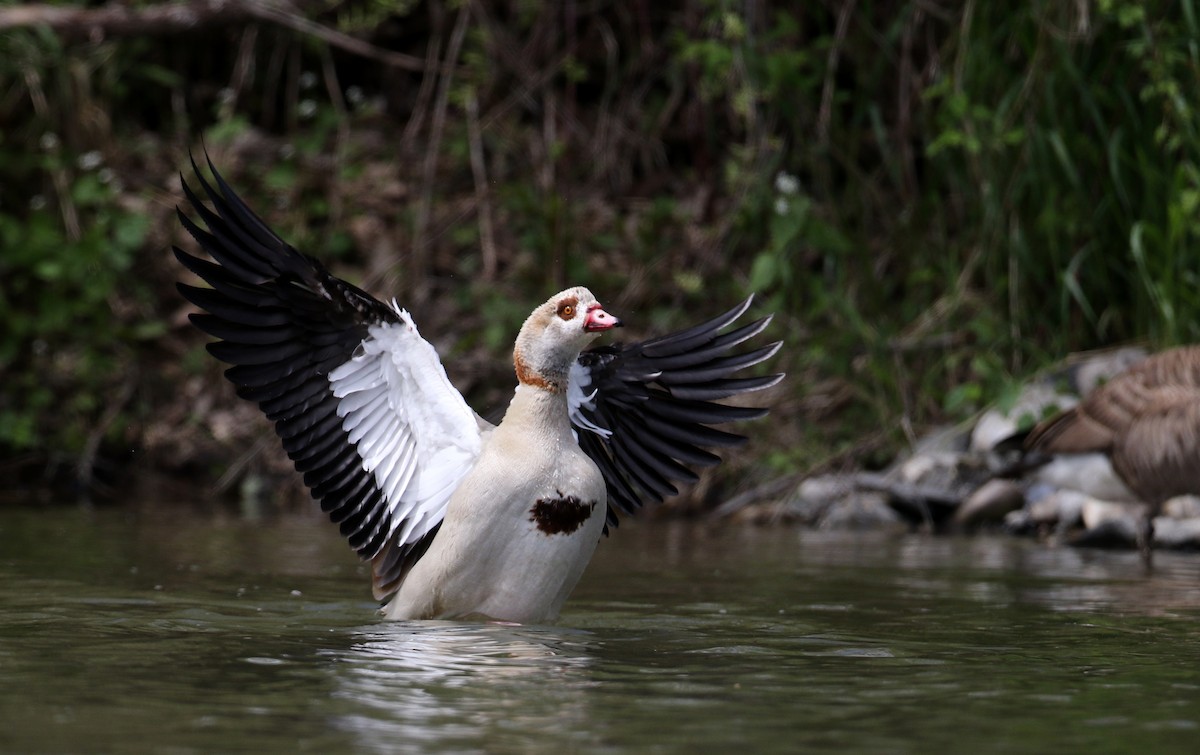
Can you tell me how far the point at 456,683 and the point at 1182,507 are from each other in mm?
5592

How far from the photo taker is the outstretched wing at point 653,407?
19.8 ft

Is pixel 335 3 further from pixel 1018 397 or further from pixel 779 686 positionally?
pixel 779 686

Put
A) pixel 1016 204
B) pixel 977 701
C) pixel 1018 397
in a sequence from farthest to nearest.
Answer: pixel 1016 204 → pixel 1018 397 → pixel 977 701

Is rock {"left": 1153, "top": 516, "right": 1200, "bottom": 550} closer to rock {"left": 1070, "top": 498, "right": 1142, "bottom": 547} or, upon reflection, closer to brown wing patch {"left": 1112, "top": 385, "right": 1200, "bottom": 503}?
rock {"left": 1070, "top": 498, "right": 1142, "bottom": 547}

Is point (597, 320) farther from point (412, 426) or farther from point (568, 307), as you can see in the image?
point (412, 426)

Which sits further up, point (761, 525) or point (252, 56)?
point (252, 56)

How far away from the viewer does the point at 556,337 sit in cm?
543

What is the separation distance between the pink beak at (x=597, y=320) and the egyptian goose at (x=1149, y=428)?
3.55 meters

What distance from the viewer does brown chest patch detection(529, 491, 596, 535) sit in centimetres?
518

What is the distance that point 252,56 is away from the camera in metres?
13.1

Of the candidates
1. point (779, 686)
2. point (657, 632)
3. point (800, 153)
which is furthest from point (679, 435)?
point (800, 153)

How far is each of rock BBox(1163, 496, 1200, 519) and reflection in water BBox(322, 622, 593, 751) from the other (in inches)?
174

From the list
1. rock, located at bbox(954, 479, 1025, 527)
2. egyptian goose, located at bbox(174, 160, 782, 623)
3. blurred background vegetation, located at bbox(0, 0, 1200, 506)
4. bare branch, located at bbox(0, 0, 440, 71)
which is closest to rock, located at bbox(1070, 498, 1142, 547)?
rock, located at bbox(954, 479, 1025, 527)

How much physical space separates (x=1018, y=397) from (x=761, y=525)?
1.55 m
